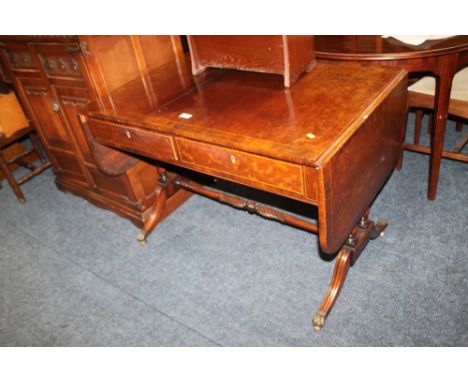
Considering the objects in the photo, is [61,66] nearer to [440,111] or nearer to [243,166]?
[243,166]

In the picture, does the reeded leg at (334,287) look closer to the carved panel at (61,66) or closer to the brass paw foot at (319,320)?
the brass paw foot at (319,320)

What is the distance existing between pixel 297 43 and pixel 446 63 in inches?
30.9

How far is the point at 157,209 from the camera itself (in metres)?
2.71

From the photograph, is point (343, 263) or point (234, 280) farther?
point (234, 280)

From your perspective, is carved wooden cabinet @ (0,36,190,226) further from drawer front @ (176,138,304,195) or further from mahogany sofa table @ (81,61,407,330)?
drawer front @ (176,138,304,195)

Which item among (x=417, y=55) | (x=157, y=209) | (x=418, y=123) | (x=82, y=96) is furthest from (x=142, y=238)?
(x=418, y=123)

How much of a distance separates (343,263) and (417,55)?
105cm

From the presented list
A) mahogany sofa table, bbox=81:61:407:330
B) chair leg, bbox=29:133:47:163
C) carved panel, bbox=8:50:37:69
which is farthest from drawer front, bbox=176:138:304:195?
chair leg, bbox=29:133:47:163

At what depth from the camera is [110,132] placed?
79.0 inches

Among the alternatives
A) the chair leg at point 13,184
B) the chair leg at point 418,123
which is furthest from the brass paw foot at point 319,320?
the chair leg at point 13,184

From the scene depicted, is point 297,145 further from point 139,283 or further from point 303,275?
point 139,283

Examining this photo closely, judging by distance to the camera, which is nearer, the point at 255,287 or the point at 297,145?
the point at 297,145

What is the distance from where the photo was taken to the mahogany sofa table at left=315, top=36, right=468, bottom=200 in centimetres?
202

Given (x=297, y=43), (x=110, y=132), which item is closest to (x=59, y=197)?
(x=110, y=132)
